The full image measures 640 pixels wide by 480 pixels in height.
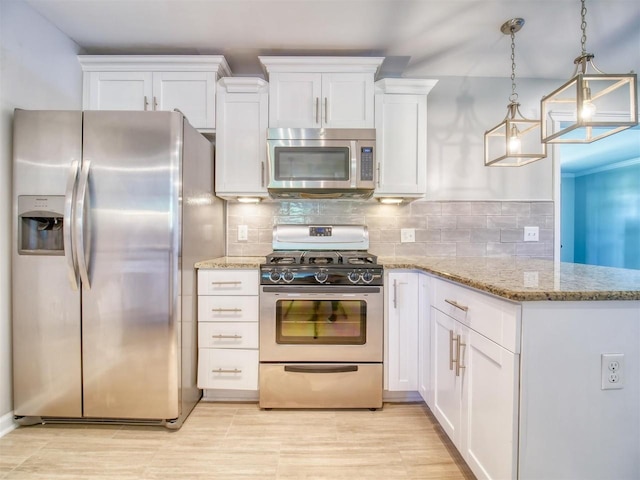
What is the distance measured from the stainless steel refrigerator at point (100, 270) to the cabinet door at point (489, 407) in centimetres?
149

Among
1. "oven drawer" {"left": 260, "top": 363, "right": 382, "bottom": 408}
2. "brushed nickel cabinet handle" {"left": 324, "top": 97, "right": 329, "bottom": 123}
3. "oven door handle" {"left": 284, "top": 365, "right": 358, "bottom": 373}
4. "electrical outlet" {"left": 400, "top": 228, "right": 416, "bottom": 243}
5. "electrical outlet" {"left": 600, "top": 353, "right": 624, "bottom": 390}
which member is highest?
"brushed nickel cabinet handle" {"left": 324, "top": 97, "right": 329, "bottom": 123}

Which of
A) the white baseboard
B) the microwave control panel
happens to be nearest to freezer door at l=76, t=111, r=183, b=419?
the white baseboard

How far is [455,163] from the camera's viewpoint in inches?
97.0

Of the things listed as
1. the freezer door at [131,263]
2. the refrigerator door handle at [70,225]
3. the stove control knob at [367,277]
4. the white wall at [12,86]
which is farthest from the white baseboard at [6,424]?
the stove control knob at [367,277]

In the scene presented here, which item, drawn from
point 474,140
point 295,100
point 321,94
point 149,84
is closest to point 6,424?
point 149,84

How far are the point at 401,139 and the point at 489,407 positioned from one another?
1.73 meters

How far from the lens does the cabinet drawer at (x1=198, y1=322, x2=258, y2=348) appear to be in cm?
187

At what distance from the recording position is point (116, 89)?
212 cm

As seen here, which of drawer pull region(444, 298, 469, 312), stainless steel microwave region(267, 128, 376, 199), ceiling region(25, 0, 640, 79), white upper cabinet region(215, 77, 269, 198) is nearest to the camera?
drawer pull region(444, 298, 469, 312)

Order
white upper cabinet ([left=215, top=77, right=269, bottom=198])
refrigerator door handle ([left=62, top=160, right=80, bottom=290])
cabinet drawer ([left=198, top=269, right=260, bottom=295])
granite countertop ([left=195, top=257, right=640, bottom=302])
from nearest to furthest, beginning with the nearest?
1. granite countertop ([left=195, top=257, right=640, bottom=302])
2. refrigerator door handle ([left=62, top=160, right=80, bottom=290])
3. cabinet drawer ([left=198, top=269, right=260, bottom=295])
4. white upper cabinet ([left=215, top=77, right=269, bottom=198])

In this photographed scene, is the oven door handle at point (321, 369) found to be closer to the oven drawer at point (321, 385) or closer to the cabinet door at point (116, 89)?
the oven drawer at point (321, 385)

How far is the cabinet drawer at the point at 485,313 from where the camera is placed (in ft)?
3.23

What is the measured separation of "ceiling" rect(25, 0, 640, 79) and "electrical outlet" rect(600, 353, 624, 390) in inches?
74.2

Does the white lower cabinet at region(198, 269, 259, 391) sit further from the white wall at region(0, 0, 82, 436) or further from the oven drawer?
the white wall at region(0, 0, 82, 436)
